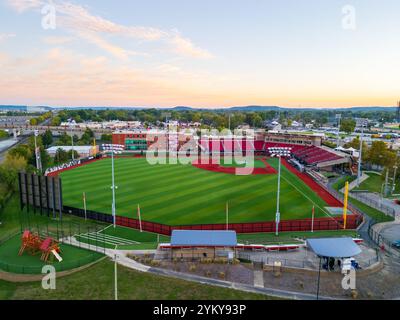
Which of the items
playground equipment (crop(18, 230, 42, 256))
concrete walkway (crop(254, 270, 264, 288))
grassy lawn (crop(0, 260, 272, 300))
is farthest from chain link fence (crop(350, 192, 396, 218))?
playground equipment (crop(18, 230, 42, 256))

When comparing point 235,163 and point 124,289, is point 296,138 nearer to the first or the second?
point 235,163

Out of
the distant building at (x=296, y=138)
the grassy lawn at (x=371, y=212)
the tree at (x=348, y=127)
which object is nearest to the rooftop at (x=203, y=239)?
the grassy lawn at (x=371, y=212)

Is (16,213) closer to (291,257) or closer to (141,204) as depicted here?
(141,204)

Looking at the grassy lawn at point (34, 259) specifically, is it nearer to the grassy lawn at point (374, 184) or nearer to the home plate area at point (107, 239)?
the home plate area at point (107, 239)

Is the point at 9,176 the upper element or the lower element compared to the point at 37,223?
upper

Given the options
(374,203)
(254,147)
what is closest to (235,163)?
(254,147)

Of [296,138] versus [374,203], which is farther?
[296,138]
